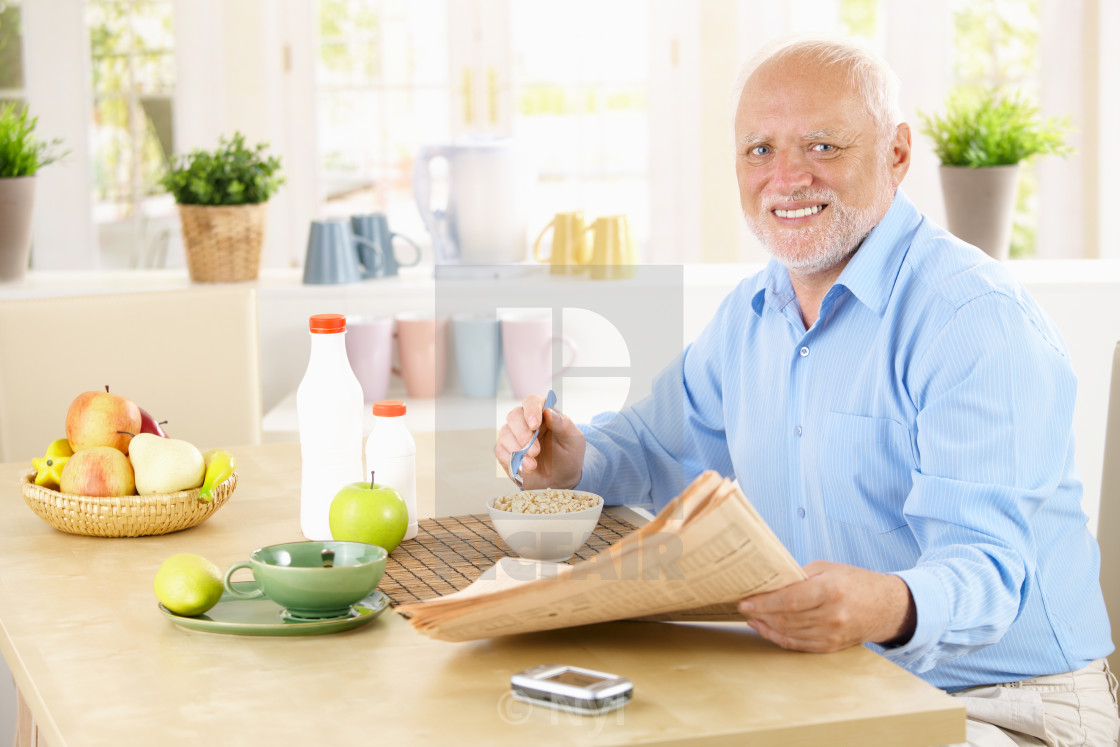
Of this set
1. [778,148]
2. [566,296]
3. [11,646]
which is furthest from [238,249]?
[11,646]

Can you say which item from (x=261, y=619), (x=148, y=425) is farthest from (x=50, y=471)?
(x=261, y=619)

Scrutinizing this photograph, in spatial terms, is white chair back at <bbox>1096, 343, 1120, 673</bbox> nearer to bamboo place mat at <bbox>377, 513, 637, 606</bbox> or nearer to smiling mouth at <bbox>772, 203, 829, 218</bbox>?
smiling mouth at <bbox>772, 203, 829, 218</bbox>

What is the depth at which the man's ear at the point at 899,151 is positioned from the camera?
1408mm

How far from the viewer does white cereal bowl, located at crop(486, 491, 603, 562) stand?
3.89 feet

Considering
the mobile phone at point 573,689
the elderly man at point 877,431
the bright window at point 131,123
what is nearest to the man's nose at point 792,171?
the elderly man at point 877,431

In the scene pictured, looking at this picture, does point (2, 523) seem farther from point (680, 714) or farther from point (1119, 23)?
point (1119, 23)

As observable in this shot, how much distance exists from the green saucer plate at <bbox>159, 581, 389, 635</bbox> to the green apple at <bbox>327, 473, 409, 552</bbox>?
0.34ft

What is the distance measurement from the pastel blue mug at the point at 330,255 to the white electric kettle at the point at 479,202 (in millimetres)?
177

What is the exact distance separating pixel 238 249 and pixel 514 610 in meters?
1.85

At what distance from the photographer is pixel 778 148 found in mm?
1419

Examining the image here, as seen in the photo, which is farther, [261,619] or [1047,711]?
[1047,711]

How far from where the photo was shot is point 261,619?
3.33 feet

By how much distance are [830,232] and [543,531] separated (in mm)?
507

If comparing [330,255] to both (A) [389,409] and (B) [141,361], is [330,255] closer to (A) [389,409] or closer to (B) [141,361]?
(B) [141,361]
